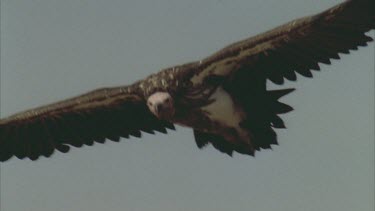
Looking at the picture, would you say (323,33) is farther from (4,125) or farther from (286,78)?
(4,125)

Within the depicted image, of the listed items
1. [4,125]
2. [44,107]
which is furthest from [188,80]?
[4,125]

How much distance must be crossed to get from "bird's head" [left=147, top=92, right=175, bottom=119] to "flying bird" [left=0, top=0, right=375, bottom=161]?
0.01 m

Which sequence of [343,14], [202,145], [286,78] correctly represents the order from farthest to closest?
[202,145], [286,78], [343,14]

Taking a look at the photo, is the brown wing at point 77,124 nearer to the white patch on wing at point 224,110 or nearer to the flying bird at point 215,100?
the flying bird at point 215,100

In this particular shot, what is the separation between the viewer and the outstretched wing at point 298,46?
12664 millimetres

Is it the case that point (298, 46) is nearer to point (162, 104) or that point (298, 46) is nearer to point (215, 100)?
point (215, 100)

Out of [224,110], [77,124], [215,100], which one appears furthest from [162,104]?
[77,124]

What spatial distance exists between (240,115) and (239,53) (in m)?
1.32

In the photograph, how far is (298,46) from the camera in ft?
43.1

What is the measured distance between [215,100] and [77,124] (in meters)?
2.57

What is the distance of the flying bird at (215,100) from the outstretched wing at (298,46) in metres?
0.01

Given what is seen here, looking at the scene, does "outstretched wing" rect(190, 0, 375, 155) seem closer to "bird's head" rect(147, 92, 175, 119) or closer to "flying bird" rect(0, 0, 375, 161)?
"flying bird" rect(0, 0, 375, 161)

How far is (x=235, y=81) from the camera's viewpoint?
13.9 metres

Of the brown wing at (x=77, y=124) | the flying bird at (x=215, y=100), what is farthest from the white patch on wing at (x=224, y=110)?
the brown wing at (x=77, y=124)
